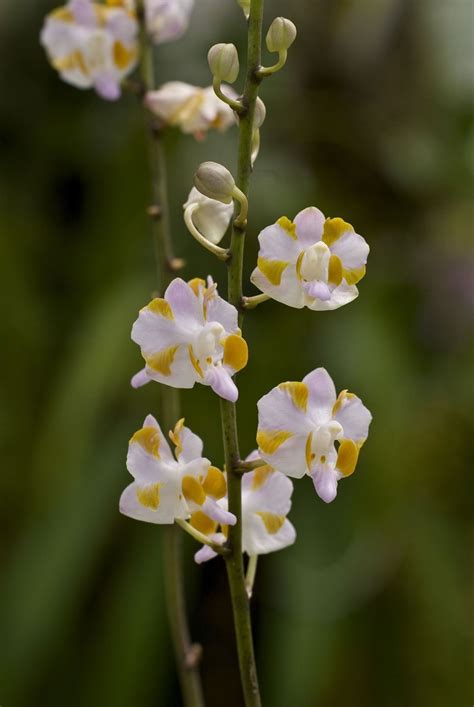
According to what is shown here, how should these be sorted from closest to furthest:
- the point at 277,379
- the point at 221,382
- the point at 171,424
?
the point at 221,382 < the point at 171,424 < the point at 277,379

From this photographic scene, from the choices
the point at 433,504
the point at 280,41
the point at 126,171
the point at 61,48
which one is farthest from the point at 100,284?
the point at 280,41

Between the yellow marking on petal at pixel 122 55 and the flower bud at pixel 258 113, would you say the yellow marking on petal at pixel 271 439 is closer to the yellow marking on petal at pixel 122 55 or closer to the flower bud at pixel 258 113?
the flower bud at pixel 258 113

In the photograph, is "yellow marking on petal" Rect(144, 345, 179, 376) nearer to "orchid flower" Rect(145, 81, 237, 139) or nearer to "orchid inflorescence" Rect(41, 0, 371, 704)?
"orchid inflorescence" Rect(41, 0, 371, 704)

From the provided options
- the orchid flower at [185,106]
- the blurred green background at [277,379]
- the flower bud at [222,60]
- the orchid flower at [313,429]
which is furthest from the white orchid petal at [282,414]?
the blurred green background at [277,379]

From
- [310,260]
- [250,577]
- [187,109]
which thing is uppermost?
[187,109]

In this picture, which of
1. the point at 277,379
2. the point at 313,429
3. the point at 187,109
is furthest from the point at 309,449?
the point at 277,379

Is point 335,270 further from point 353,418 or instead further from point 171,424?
point 171,424

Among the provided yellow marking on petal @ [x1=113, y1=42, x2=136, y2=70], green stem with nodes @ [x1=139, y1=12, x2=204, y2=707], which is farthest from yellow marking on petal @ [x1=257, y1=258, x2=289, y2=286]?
yellow marking on petal @ [x1=113, y1=42, x2=136, y2=70]
